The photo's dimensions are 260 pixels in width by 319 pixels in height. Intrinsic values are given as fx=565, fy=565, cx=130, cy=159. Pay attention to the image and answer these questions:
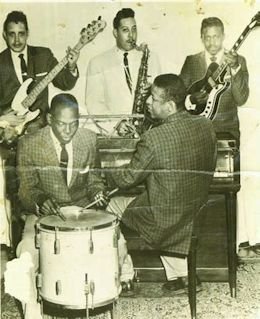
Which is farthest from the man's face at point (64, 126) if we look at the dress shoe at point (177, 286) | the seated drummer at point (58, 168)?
the dress shoe at point (177, 286)

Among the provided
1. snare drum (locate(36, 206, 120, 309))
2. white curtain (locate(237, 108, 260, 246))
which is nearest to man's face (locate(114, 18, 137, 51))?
white curtain (locate(237, 108, 260, 246))

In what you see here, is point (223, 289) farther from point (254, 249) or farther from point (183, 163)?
point (183, 163)

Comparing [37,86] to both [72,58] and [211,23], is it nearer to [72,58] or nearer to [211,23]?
[72,58]

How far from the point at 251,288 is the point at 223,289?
2.9 inches

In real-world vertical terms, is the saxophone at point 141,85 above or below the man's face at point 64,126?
above

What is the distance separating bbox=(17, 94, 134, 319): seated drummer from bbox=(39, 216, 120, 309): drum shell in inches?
3.9

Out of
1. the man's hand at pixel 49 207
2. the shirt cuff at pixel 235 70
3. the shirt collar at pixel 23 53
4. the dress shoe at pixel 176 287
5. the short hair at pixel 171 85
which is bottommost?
the dress shoe at pixel 176 287

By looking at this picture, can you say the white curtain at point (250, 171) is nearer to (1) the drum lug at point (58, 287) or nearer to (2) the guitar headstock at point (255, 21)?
(2) the guitar headstock at point (255, 21)

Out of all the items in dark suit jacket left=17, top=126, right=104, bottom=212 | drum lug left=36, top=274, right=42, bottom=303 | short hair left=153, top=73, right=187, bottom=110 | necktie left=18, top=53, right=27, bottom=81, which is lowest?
drum lug left=36, top=274, right=42, bottom=303

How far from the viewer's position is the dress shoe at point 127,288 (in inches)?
57.6

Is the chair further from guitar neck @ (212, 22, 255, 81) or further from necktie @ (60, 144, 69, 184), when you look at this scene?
guitar neck @ (212, 22, 255, 81)

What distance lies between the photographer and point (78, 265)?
1.29 m

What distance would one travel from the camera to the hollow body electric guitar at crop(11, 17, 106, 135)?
1411mm

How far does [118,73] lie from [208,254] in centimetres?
53
